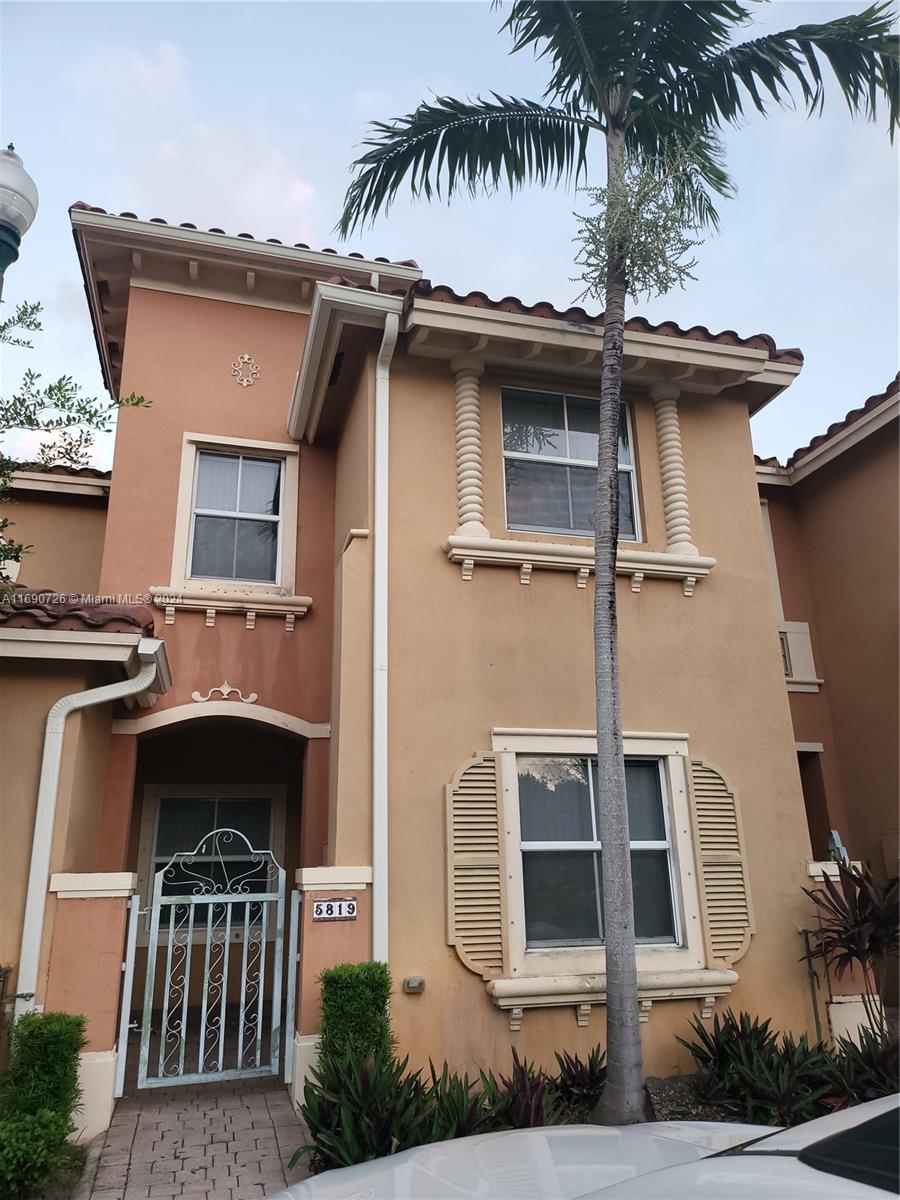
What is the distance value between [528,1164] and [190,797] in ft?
24.6

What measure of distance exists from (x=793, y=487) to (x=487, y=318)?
577 centimetres

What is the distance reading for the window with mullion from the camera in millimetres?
6625

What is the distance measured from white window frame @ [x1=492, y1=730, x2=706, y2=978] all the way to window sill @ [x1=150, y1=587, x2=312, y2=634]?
279 cm

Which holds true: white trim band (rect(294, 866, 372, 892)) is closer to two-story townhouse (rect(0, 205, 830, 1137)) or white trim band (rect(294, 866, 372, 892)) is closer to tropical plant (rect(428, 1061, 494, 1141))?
two-story townhouse (rect(0, 205, 830, 1137))

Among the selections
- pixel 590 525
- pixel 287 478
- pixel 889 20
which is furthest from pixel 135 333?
pixel 889 20

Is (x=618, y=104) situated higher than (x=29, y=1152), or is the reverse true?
(x=618, y=104)

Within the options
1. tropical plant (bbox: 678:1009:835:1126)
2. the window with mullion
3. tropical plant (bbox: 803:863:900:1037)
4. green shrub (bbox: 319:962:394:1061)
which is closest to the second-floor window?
the window with mullion

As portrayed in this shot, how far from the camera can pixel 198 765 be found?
32.0 ft

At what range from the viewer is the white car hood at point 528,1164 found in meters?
2.73

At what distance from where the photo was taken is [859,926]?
6.52 m

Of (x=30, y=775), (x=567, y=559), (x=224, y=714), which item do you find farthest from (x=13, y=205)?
(x=567, y=559)

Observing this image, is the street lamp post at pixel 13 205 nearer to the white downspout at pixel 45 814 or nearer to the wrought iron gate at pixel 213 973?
the white downspout at pixel 45 814

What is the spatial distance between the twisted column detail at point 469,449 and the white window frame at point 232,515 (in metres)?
2.31

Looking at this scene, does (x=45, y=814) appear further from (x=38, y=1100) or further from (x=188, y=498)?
(x=188, y=498)
